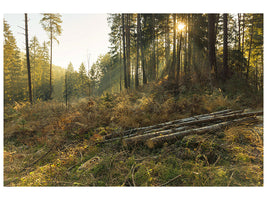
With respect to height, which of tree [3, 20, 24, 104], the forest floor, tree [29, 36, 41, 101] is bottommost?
the forest floor

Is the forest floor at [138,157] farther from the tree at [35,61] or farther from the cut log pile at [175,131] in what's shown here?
the tree at [35,61]

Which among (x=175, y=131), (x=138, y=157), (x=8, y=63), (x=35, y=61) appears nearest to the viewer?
(x=138, y=157)

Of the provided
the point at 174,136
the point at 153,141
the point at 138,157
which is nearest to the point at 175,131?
the point at 174,136

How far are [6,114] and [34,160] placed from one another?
426 centimetres

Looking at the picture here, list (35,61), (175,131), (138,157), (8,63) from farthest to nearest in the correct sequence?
1. (35,61)
2. (8,63)
3. (175,131)
4. (138,157)

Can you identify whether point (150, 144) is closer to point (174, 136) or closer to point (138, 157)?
point (138, 157)

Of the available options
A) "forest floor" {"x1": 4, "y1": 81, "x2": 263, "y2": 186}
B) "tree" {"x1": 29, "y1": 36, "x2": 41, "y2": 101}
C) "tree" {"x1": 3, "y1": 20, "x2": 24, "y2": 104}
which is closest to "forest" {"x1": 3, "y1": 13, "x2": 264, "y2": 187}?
"forest floor" {"x1": 4, "y1": 81, "x2": 263, "y2": 186}

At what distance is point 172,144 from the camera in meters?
3.09

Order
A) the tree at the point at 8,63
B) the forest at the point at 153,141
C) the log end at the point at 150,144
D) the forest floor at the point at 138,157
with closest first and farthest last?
the forest floor at the point at 138,157 → the forest at the point at 153,141 → the log end at the point at 150,144 → the tree at the point at 8,63

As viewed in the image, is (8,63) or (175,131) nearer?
(175,131)

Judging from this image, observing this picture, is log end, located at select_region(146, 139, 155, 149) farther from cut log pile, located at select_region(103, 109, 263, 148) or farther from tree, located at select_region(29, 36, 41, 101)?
tree, located at select_region(29, 36, 41, 101)

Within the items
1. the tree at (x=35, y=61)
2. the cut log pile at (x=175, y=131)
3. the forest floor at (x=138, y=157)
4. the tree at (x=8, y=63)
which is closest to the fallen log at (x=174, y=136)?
the cut log pile at (x=175, y=131)

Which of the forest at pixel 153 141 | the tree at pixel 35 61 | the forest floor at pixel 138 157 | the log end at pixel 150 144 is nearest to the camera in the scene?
the forest floor at pixel 138 157
